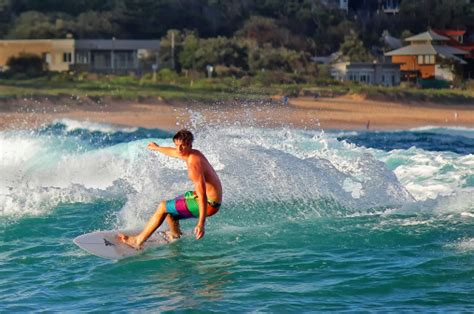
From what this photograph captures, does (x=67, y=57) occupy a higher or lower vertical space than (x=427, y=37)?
lower

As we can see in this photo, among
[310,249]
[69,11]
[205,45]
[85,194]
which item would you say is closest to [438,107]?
[205,45]

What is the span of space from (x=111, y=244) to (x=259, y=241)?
5.44 ft

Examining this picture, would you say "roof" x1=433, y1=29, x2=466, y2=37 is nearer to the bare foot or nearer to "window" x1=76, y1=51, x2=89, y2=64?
"window" x1=76, y1=51, x2=89, y2=64

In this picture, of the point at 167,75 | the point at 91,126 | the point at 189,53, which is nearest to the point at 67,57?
the point at 189,53

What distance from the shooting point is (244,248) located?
12.4 metres

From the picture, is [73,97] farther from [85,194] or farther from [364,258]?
[364,258]

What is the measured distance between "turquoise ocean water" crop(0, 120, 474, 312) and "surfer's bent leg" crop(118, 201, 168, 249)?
0.56 ft

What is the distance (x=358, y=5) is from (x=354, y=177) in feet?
159

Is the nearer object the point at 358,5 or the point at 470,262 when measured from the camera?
the point at 470,262

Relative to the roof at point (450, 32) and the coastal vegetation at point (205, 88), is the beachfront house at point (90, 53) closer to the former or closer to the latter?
the coastal vegetation at point (205, 88)

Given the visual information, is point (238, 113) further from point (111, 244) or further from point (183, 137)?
point (183, 137)

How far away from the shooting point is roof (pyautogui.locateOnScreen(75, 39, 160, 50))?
156 feet

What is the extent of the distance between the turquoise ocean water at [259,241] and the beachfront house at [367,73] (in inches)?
1126

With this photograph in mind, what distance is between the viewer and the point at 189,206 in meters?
11.4
